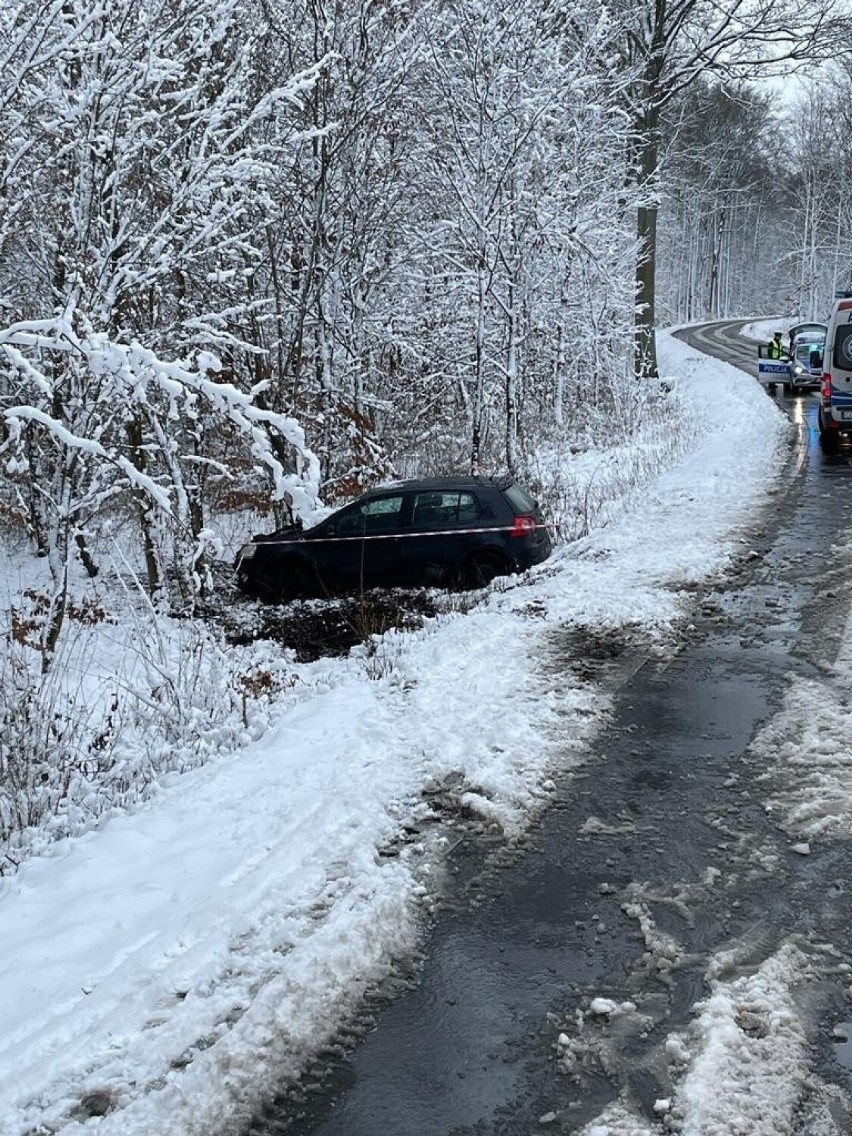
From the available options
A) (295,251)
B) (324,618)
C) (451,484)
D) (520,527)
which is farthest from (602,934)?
(295,251)

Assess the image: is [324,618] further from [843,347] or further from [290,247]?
[843,347]

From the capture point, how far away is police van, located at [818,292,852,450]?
17.1 meters

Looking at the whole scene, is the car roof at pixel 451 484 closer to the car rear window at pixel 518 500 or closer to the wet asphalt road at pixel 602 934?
the car rear window at pixel 518 500

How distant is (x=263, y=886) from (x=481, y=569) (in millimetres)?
7211

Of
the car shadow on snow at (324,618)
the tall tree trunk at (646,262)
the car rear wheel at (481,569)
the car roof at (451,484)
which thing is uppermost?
the tall tree trunk at (646,262)

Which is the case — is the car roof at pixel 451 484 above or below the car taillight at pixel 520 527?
above

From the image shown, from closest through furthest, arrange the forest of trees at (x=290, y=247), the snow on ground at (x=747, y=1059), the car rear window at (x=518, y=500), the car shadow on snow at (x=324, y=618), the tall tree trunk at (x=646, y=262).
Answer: the snow on ground at (x=747, y=1059) < the forest of trees at (x=290, y=247) < the car shadow on snow at (x=324, y=618) < the car rear window at (x=518, y=500) < the tall tree trunk at (x=646, y=262)

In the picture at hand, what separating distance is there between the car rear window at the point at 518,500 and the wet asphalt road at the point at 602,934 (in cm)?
444

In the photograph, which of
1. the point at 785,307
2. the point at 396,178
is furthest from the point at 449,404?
the point at 785,307

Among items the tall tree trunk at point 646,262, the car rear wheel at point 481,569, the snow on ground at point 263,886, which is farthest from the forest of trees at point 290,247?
the car rear wheel at point 481,569

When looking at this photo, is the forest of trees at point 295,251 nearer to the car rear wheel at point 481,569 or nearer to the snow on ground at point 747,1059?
the car rear wheel at point 481,569

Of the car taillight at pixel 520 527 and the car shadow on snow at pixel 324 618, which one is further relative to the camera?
the car taillight at pixel 520 527

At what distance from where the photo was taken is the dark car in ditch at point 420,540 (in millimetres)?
11672

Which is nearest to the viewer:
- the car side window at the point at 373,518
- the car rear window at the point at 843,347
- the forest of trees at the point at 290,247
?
the forest of trees at the point at 290,247
